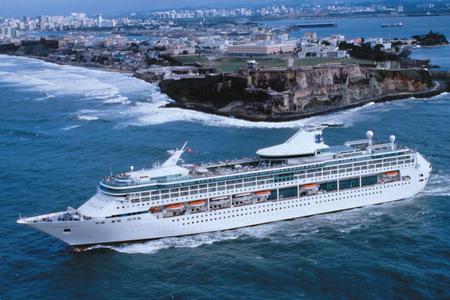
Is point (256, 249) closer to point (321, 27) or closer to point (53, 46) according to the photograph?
point (53, 46)

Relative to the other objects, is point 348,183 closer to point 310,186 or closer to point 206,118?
point 310,186

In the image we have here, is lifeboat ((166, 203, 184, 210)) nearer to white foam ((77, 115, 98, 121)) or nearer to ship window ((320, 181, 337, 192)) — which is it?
ship window ((320, 181, 337, 192))

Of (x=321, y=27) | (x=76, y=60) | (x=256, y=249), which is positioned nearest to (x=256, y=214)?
(x=256, y=249)

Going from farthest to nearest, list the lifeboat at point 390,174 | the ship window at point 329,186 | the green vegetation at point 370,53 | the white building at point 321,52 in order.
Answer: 1. the green vegetation at point 370,53
2. the white building at point 321,52
3. the lifeboat at point 390,174
4. the ship window at point 329,186

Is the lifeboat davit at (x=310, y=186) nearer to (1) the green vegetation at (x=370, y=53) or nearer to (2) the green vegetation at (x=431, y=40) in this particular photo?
(1) the green vegetation at (x=370, y=53)

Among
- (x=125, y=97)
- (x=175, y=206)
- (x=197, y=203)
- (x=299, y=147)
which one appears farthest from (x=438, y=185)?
(x=125, y=97)

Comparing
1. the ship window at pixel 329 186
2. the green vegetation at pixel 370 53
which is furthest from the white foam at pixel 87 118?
the green vegetation at pixel 370 53
